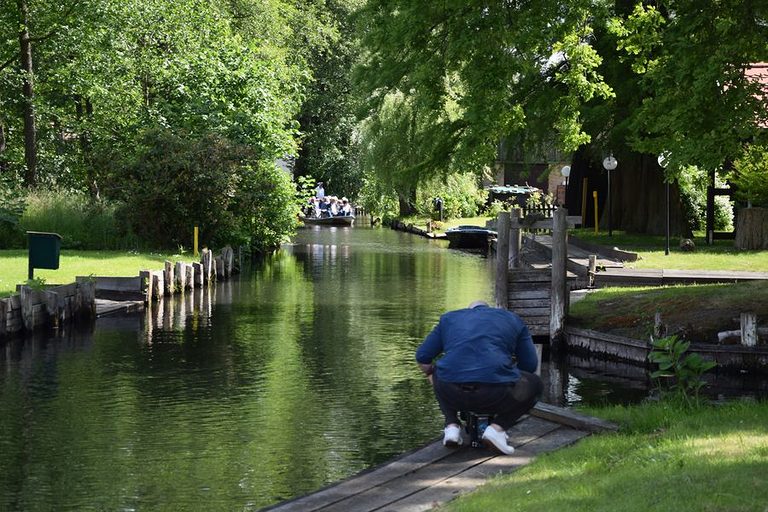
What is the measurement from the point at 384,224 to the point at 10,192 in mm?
46045

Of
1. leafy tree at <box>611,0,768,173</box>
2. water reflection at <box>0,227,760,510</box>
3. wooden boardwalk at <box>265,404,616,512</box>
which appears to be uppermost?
leafy tree at <box>611,0,768,173</box>

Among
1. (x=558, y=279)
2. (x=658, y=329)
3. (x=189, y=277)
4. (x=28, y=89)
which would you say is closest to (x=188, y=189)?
(x=189, y=277)

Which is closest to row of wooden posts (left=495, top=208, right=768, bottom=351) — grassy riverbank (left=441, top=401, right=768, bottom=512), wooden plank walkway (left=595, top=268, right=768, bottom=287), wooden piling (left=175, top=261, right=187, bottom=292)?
wooden plank walkway (left=595, top=268, right=768, bottom=287)

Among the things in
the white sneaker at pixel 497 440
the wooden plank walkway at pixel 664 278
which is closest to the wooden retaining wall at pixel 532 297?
the wooden plank walkway at pixel 664 278

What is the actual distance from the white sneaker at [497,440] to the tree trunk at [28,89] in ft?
122

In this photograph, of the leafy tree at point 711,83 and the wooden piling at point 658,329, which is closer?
the wooden piling at point 658,329

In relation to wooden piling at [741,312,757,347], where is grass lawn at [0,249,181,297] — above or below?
above

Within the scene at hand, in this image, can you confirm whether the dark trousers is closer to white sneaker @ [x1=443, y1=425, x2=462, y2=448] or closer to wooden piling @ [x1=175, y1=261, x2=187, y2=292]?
white sneaker @ [x1=443, y1=425, x2=462, y2=448]

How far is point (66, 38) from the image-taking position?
46.9 metres

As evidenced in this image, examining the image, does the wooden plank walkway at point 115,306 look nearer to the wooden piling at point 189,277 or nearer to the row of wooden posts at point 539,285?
the wooden piling at point 189,277

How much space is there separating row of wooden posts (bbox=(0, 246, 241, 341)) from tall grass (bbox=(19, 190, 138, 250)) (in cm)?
533

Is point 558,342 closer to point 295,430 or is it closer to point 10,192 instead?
point 295,430

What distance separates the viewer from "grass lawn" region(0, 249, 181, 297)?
97.2 ft

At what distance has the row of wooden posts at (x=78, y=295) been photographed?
25125 mm
